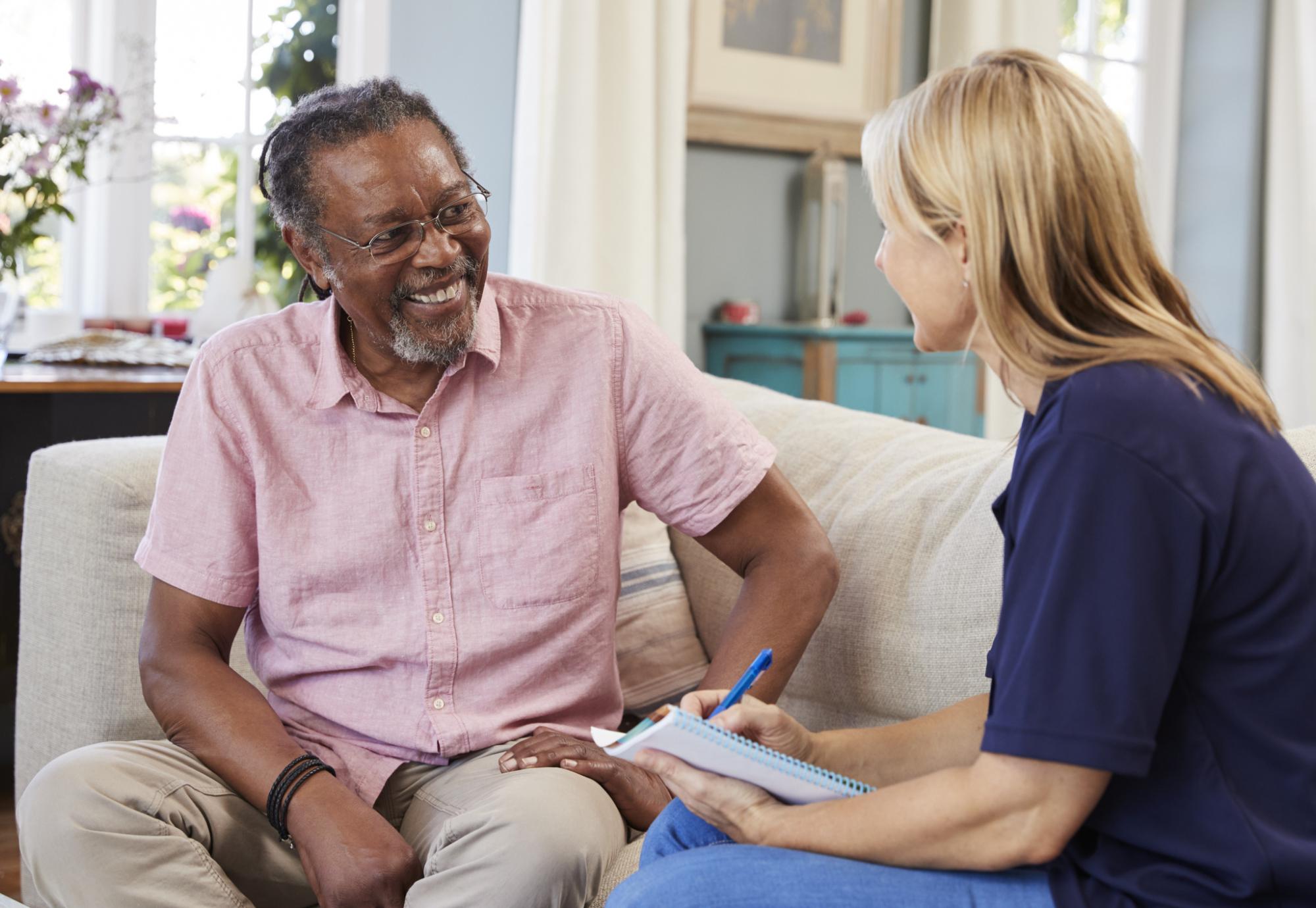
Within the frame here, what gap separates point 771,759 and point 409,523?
2.13 feet

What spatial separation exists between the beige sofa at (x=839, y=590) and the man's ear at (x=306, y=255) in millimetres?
320

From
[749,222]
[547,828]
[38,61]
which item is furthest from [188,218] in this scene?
[547,828]

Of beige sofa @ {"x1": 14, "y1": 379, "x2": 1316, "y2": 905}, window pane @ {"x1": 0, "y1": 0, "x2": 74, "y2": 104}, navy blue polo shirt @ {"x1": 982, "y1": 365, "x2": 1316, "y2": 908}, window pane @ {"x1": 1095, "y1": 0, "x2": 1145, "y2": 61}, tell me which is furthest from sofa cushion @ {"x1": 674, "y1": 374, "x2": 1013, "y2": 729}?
window pane @ {"x1": 1095, "y1": 0, "x2": 1145, "y2": 61}

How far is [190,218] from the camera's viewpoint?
339 cm

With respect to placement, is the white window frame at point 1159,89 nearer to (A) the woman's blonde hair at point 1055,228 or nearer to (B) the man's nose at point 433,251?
(B) the man's nose at point 433,251

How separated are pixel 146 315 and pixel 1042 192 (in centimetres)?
291

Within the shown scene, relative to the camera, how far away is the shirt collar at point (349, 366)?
1.49 meters

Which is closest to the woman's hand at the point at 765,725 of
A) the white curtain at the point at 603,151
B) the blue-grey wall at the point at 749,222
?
the white curtain at the point at 603,151

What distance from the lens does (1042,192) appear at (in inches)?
35.3

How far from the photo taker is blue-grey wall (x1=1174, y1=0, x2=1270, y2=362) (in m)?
4.93

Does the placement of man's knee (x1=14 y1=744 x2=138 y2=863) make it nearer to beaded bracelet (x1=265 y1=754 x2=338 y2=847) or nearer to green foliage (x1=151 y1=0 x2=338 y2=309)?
beaded bracelet (x1=265 y1=754 x2=338 y2=847)

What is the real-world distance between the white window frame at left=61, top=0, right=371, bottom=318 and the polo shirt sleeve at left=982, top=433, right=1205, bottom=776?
2.69 metres

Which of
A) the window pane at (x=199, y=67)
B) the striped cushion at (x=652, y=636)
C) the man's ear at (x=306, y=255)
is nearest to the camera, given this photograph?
the man's ear at (x=306, y=255)

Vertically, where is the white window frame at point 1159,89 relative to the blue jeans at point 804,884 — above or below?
above
